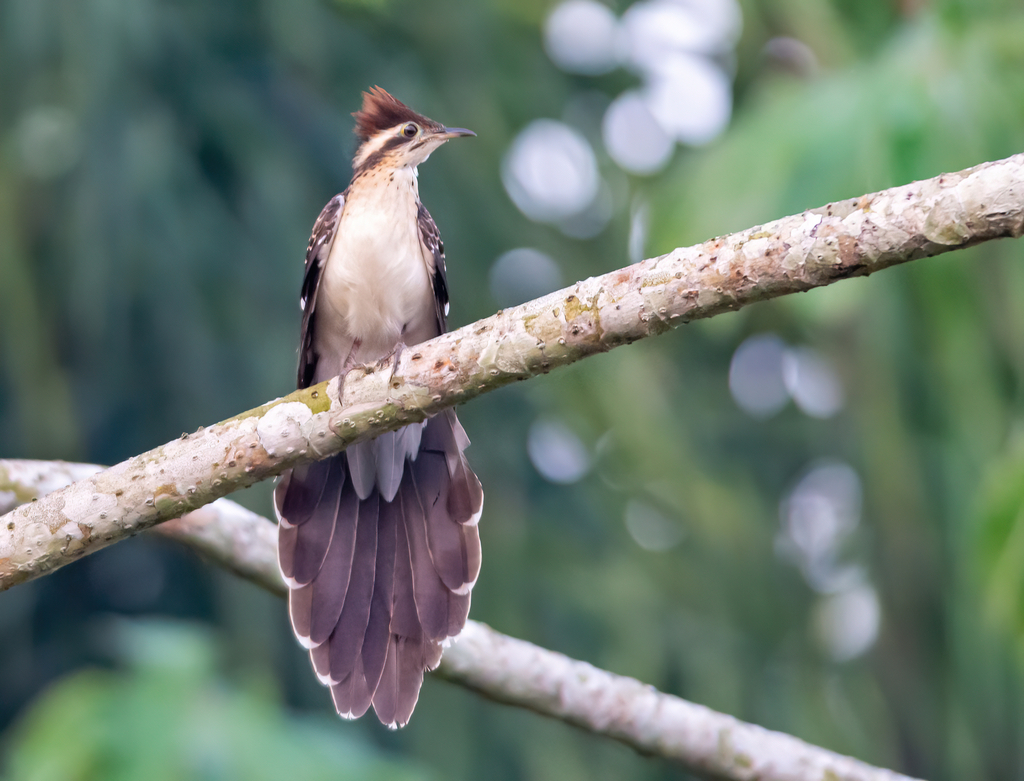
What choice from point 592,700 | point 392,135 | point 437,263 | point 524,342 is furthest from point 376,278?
point 592,700

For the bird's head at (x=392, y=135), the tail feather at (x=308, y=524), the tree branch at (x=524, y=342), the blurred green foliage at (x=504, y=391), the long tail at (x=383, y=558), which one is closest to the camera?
the tree branch at (x=524, y=342)

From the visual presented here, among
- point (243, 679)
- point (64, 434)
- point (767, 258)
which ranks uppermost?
point (767, 258)

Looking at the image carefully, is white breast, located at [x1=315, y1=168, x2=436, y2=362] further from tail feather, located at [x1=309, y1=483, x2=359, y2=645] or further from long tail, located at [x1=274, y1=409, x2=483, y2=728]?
tail feather, located at [x1=309, y1=483, x2=359, y2=645]

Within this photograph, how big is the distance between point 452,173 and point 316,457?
4.22 metres

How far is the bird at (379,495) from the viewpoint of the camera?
3.16m

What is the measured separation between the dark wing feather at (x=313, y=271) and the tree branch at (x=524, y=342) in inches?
39.4

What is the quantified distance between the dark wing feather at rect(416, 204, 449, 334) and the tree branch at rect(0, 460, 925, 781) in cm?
90

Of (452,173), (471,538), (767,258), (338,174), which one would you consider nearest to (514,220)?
(452,173)

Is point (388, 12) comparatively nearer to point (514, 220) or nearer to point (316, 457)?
point (514, 220)

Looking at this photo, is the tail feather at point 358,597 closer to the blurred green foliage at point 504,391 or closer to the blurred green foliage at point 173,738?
the blurred green foliage at point 173,738

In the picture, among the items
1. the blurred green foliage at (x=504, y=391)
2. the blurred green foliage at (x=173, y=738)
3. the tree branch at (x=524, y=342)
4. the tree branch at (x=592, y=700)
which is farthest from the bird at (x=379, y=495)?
the blurred green foliage at (x=504, y=391)

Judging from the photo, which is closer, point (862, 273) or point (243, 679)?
point (862, 273)

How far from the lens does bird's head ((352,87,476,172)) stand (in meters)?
3.67

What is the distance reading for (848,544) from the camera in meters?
7.49
